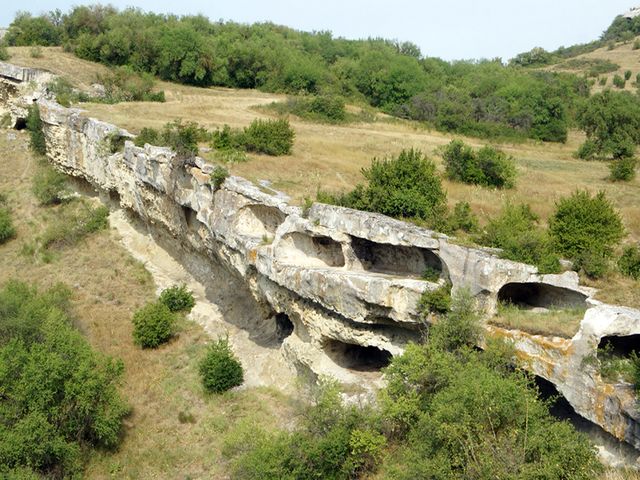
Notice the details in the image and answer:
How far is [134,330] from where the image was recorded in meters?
21.1

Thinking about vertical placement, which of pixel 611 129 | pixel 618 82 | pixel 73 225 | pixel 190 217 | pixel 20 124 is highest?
pixel 618 82

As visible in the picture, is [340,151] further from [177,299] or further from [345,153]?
[177,299]

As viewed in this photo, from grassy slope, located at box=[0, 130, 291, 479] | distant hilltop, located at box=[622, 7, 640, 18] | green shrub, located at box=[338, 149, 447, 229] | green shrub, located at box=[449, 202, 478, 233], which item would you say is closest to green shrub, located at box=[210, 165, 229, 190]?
green shrub, located at box=[338, 149, 447, 229]

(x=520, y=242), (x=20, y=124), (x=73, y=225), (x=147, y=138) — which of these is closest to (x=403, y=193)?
(x=520, y=242)

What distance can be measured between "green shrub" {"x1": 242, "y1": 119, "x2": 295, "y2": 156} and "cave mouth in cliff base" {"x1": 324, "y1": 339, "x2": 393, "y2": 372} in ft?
36.6

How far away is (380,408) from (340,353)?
372cm

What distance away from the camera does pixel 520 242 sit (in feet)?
48.5

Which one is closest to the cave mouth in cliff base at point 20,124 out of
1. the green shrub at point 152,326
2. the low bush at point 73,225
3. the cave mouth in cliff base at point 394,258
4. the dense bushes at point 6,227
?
the dense bushes at point 6,227

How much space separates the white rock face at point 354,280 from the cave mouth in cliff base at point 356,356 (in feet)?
0.11

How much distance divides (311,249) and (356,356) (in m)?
3.39

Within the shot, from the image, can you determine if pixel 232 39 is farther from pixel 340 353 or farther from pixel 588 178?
pixel 340 353

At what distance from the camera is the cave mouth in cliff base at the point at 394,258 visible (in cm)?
1644

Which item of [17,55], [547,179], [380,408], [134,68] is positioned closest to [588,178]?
[547,179]

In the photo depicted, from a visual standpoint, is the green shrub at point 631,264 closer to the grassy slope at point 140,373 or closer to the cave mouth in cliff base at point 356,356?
the cave mouth in cliff base at point 356,356
